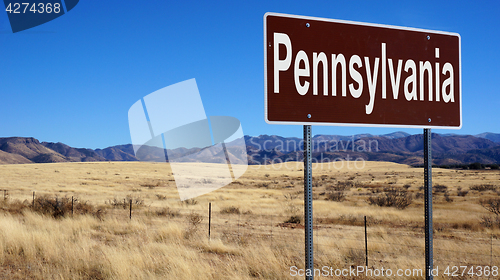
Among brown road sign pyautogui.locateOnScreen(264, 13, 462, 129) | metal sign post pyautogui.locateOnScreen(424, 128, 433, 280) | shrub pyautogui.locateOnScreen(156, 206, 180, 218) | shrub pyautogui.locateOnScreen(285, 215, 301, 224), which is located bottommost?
shrub pyautogui.locateOnScreen(285, 215, 301, 224)

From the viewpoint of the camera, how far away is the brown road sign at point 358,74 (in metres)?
2.74

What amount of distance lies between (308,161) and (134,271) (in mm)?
5204

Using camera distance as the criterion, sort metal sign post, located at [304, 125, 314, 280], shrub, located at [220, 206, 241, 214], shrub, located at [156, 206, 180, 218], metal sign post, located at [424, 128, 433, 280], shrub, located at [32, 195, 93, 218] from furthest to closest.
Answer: shrub, located at [220, 206, 241, 214] < shrub, located at [156, 206, 180, 218] < shrub, located at [32, 195, 93, 218] < metal sign post, located at [424, 128, 433, 280] < metal sign post, located at [304, 125, 314, 280]

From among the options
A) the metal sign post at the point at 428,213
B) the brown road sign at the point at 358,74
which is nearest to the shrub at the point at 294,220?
the metal sign post at the point at 428,213

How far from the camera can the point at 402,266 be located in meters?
7.29

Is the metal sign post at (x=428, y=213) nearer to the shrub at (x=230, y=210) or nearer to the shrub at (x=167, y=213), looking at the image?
the shrub at (x=167, y=213)

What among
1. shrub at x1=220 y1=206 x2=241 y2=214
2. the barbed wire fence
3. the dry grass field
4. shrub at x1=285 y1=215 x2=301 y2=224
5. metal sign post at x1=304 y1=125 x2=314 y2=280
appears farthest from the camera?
shrub at x1=220 y1=206 x2=241 y2=214

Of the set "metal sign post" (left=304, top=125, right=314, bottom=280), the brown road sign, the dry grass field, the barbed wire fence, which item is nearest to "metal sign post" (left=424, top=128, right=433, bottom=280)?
the brown road sign

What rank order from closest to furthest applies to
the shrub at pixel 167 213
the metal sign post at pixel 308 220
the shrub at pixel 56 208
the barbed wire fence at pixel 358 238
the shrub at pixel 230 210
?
the metal sign post at pixel 308 220 → the barbed wire fence at pixel 358 238 → the shrub at pixel 56 208 → the shrub at pixel 167 213 → the shrub at pixel 230 210

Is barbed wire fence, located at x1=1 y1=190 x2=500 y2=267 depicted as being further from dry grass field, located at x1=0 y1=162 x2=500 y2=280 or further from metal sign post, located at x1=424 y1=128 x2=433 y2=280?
metal sign post, located at x1=424 y1=128 x2=433 y2=280

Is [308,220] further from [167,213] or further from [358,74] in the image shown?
[167,213]

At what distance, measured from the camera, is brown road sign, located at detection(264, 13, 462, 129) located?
2742 mm

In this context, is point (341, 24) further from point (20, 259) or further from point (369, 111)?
point (20, 259)

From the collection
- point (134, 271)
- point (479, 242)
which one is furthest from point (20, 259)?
point (479, 242)
